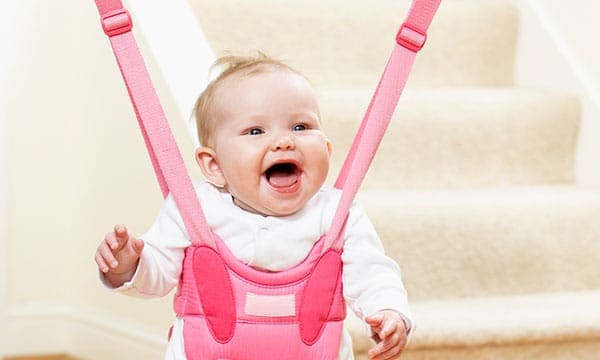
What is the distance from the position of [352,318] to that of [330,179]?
44 centimetres

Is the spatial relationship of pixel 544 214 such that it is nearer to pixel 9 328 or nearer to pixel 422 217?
pixel 422 217

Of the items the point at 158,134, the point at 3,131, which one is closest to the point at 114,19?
the point at 158,134

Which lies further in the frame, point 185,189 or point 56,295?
point 56,295

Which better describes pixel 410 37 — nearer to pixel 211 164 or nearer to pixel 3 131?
pixel 211 164

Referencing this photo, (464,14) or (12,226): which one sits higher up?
(464,14)

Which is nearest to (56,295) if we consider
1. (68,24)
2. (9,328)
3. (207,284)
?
(9,328)

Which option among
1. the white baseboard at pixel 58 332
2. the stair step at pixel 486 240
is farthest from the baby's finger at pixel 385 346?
the white baseboard at pixel 58 332

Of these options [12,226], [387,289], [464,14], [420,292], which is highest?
[387,289]

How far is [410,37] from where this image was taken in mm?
1369

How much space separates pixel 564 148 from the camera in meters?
2.64

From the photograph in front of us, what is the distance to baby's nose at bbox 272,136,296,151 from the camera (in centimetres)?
136

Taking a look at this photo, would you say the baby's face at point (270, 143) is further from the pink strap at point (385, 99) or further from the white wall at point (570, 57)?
the white wall at point (570, 57)

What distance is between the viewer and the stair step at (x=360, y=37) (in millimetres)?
2586

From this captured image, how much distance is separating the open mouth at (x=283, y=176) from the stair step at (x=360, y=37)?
107cm
